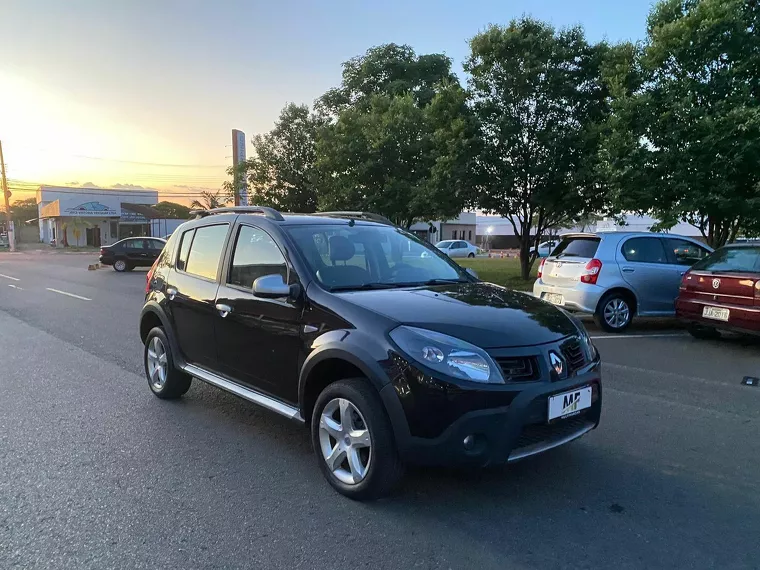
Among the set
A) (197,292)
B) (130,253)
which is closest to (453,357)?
(197,292)

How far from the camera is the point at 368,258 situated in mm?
4469

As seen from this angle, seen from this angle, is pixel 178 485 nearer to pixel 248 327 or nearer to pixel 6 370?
pixel 248 327

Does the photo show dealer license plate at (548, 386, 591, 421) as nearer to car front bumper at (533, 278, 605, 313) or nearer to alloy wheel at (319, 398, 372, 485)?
alloy wheel at (319, 398, 372, 485)

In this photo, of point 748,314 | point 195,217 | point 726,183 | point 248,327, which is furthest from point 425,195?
point 248,327

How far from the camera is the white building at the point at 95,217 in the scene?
57312mm

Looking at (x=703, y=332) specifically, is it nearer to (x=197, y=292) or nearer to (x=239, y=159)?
(x=197, y=292)

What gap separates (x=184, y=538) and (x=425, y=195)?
619 inches

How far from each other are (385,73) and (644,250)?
27.3m

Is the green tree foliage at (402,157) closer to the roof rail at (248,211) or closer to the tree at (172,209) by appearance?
the roof rail at (248,211)

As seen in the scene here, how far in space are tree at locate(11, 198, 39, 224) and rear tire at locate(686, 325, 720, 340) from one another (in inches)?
4414

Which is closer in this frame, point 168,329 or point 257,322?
point 257,322

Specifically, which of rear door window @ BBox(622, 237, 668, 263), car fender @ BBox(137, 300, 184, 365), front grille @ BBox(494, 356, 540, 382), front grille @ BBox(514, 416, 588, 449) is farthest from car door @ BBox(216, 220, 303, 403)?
rear door window @ BBox(622, 237, 668, 263)

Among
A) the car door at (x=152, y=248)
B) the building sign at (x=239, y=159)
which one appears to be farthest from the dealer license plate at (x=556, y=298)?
the building sign at (x=239, y=159)

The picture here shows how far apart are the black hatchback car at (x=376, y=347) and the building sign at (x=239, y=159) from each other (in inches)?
1065
